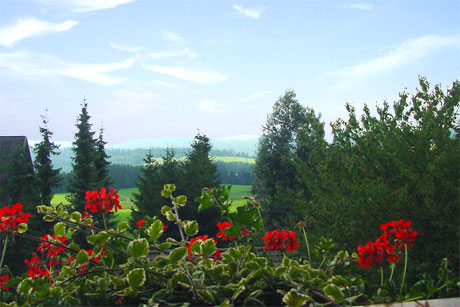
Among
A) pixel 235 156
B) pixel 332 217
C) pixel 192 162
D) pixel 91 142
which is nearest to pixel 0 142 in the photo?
pixel 91 142

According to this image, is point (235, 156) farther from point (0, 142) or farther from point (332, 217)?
point (332, 217)

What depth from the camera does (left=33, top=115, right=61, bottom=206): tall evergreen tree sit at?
16.7 m

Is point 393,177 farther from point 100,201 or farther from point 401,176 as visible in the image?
point 100,201

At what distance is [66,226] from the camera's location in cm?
193

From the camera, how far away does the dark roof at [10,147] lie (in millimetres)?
17092

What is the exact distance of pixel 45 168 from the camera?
16.9 m

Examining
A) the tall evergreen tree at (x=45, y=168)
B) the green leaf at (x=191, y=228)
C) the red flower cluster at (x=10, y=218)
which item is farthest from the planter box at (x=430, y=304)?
the tall evergreen tree at (x=45, y=168)

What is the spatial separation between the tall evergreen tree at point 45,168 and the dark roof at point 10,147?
429 millimetres

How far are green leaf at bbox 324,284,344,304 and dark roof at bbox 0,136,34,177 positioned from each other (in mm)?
17707

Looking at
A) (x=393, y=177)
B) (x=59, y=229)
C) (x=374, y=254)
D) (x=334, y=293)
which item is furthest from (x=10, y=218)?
(x=393, y=177)

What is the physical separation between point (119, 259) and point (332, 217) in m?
4.28

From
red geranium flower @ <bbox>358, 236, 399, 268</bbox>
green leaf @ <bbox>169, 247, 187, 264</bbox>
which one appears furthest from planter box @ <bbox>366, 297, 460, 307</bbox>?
green leaf @ <bbox>169, 247, 187, 264</bbox>

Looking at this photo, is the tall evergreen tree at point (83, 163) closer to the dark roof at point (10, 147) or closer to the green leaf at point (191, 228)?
the dark roof at point (10, 147)

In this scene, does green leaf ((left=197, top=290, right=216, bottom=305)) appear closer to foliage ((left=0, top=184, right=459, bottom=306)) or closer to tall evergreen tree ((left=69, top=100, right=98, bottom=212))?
foliage ((left=0, top=184, right=459, bottom=306))
